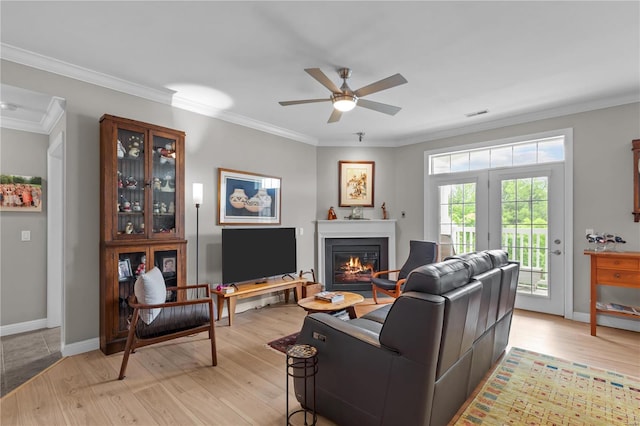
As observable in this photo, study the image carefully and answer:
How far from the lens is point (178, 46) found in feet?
8.75

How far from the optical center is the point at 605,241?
3.66 m

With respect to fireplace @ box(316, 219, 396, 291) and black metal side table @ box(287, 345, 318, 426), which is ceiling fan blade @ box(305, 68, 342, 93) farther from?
fireplace @ box(316, 219, 396, 291)

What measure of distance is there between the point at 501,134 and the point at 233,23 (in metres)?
4.06

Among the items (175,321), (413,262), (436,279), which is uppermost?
(436,279)

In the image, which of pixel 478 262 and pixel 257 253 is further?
pixel 257 253

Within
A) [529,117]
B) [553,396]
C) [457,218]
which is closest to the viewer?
[553,396]

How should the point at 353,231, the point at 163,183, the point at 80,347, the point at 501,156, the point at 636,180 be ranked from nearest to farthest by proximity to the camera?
the point at 80,347
the point at 163,183
the point at 636,180
the point at 501,156
the point at 353,231

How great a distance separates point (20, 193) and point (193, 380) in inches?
127

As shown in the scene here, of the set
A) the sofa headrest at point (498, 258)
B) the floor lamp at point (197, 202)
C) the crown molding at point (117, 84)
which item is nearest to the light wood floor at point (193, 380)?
the floor lamp at point (197, 202)

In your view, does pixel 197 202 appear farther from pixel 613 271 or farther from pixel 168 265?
pixel 613 271

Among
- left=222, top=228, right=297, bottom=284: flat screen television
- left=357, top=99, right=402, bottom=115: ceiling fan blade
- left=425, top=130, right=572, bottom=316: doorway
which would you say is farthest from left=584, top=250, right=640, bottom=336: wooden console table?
left=222, top=228, right=297, bottom=284: flat screen television

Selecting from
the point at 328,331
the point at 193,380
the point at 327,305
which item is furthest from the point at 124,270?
the point at 328,331

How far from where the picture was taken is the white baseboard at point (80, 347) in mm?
2993

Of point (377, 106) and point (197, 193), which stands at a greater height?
point (377, 106)
